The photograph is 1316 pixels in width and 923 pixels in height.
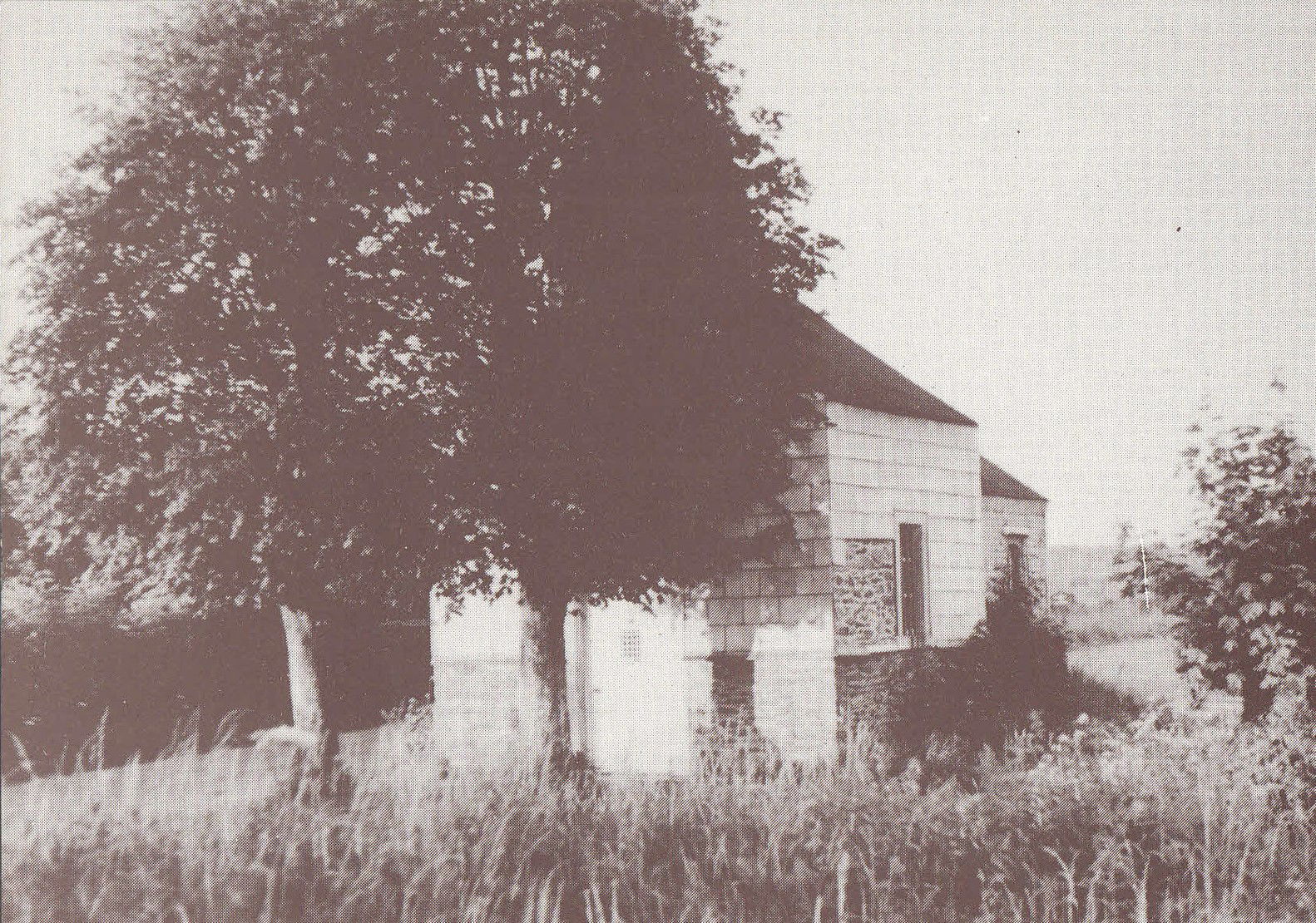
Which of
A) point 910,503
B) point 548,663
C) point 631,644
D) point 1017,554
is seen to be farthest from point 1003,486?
point 548,663

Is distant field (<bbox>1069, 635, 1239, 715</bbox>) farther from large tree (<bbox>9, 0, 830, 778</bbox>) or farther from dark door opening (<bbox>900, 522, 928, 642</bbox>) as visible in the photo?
large tree (<bbox>9, 0, 830, 778</bbox>)

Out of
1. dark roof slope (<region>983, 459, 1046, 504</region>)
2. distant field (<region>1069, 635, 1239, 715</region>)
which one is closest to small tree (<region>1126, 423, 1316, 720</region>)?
distant field (<region>1069, 635, 1239, 715</region>)

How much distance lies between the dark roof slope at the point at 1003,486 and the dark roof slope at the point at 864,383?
221 inches

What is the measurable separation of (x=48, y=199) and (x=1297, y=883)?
10721 mm

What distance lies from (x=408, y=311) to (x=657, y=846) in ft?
20.2

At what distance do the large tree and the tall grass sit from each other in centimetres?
359

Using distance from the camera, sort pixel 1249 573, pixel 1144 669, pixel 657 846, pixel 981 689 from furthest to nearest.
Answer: pixel 1144 669
pixel 981 689
pixel 1249 573
pixel 657 846

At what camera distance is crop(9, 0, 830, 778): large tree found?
8984 mm

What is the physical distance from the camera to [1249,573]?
26.7ft

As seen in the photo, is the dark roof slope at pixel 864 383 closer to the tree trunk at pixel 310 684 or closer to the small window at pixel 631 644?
the small window at pixel 631 644

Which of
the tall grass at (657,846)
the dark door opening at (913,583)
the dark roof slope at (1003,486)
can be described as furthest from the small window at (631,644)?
the dark roof slope at (1003,486)

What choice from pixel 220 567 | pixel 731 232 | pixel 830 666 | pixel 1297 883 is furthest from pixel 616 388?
pixel 1297 883

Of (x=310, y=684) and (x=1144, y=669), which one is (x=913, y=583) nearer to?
(x=1144, y=669)

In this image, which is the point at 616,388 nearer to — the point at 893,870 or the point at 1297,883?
the point at 893,870
